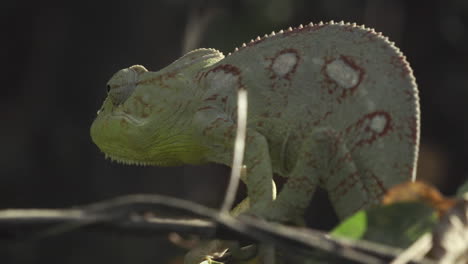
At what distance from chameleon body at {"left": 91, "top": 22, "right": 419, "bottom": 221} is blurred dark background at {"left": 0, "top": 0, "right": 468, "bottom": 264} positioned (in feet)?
14.9

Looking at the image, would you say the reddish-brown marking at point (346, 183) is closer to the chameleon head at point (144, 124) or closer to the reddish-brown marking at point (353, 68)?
the reddish-brown marking at point (353, 68)

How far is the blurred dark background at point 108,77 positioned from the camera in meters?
7.56

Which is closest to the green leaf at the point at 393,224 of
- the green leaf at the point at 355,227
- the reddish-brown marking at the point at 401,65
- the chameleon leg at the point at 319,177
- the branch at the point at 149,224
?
the green leaf at the point at 355,227

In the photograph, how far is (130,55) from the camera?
7.46 m

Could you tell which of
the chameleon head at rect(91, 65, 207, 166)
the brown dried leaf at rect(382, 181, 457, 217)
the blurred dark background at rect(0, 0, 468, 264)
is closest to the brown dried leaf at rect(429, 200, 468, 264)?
the brown dried leaf at rect(382, 181, 457, 217)

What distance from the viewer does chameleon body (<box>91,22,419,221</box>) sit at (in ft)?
5.52

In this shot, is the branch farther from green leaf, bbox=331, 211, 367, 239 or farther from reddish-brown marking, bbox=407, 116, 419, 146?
reddish-brown marking, bbox=407, 116, 419, 146

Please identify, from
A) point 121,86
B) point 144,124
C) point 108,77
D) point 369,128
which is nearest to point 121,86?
point 121,86

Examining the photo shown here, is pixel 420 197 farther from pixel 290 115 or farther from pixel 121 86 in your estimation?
pixel 121 86

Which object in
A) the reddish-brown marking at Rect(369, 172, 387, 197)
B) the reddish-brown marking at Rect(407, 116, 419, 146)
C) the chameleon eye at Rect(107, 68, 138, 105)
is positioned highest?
the chameleon eye at Rect(107, 68, 138, 105)

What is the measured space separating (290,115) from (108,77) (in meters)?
5.95

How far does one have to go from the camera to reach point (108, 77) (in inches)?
301

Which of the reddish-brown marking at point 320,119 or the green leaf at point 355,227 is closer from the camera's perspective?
the green leaf at point 355,227

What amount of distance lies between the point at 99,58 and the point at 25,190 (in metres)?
1.56
